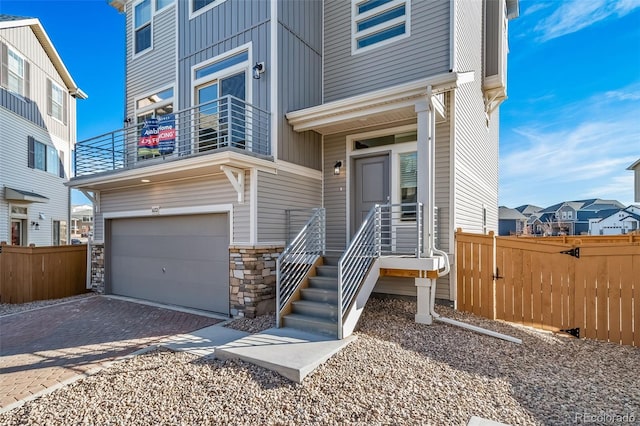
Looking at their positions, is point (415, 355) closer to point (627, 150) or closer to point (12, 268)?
point (12, 268)

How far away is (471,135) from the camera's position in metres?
7.91

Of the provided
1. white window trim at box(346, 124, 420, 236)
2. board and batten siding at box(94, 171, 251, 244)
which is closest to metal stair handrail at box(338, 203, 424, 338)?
white window trim at box(346, 124, 420, 236)

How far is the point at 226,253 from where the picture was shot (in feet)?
21.7

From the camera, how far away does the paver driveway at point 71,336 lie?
12.7 ft

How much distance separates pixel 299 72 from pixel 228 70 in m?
1.68

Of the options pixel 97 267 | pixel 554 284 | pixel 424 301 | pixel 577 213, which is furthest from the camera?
pixel 577 213

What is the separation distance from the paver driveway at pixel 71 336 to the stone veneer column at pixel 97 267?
3.37ft

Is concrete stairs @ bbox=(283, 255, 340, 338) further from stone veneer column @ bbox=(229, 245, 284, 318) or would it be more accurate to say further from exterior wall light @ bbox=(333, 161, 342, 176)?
exterior wall light @ bbox=(333, 161, 342, 176)

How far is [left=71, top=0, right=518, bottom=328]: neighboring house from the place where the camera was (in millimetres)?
6258

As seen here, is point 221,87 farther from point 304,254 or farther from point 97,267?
point 97,267

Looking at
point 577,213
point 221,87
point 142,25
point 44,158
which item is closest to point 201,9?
point 221,87

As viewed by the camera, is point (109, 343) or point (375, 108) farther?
point (375, 108)

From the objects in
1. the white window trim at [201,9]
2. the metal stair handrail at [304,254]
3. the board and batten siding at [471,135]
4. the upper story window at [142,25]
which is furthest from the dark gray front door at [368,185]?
the upper story window at [142,25]

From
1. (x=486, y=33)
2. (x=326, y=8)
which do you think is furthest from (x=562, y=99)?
(x=326, y=8)
